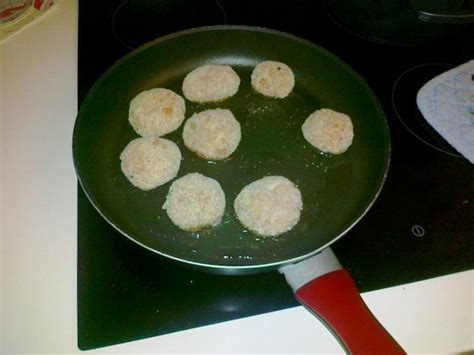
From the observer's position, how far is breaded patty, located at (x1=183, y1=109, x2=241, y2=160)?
3.12 feet

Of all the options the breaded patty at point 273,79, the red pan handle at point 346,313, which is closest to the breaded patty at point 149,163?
the breaded patty at point 273,79

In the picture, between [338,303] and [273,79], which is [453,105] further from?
[338,303]

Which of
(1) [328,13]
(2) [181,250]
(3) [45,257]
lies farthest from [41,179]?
(1) [328,13]

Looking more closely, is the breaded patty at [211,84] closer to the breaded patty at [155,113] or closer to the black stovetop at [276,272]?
the breaded patty at [155,113]

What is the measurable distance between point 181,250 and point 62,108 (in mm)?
498

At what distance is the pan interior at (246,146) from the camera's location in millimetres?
866

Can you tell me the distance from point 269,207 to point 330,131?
9.7 inches

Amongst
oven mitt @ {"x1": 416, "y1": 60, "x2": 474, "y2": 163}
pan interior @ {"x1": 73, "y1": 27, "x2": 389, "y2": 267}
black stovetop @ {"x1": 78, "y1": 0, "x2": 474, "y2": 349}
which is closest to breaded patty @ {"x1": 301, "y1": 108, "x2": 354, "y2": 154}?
pan interior @ {"x1": 73, "y1": 27, "x2": 389, "y2": 267}

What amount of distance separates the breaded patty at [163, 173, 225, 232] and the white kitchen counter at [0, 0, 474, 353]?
0.68 feet

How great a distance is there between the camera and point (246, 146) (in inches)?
39.2

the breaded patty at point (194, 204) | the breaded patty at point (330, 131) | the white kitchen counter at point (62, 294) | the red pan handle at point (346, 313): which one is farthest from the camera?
the breaded patty at point (330, 131)

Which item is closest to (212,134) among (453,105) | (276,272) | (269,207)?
(269,207)

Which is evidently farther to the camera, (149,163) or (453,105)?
(453,105)

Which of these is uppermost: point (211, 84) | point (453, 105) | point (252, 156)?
point (211, 84)
